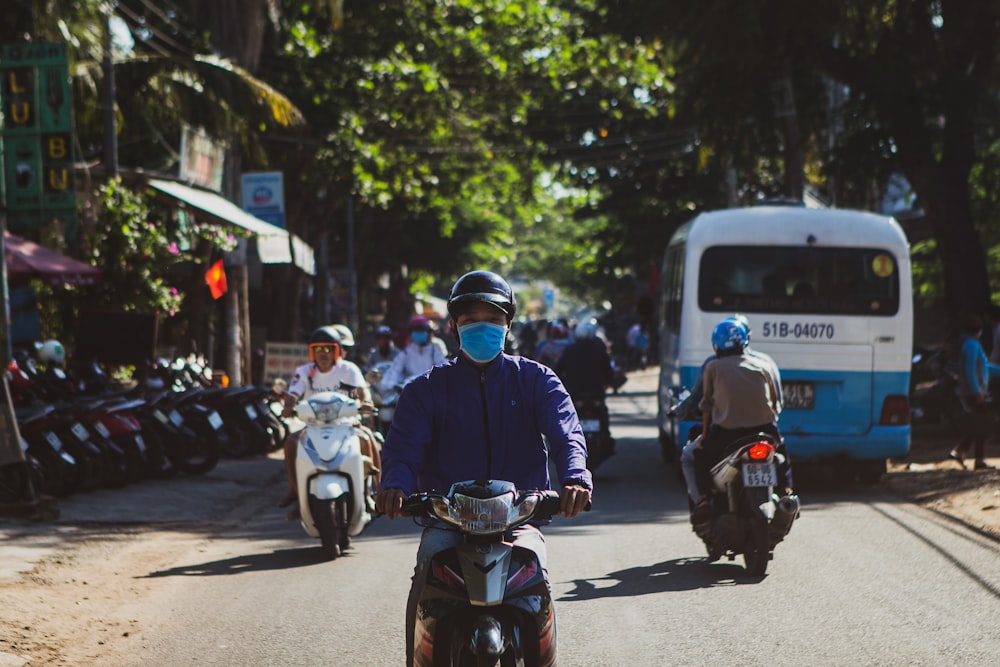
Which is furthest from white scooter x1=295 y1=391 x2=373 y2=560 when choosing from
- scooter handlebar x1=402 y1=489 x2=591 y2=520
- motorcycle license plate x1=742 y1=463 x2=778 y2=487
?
scooter handlebar x1=402 y1=489 x2=591 y2=520

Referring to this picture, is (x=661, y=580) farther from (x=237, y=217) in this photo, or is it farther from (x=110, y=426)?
(x=237, y=217)

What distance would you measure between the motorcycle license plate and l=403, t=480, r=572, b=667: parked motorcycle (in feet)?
13.8

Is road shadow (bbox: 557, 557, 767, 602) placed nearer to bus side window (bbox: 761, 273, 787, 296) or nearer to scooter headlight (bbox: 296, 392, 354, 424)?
scooter headlight (bbox: 296, 392, 354, 424)

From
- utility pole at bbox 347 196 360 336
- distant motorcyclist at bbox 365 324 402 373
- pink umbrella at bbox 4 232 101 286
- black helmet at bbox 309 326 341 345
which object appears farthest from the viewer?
utility pole at bbox 347 196 360 336

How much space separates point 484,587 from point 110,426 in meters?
9.30

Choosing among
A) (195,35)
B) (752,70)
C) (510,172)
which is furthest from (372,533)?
(510,172)

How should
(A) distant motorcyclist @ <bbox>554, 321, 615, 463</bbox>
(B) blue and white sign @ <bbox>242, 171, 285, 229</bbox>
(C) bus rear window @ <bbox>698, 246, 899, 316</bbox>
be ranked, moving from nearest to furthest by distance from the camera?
(C) bus rear window @ <bbox>698, 246, 899, 316</bbox>
(A) distant motorcyclist @ <bbox>554, 321, 615, 463</bbox>
(B) blue and white sign @ <bbox>242, 171, 285, 229</bbox>

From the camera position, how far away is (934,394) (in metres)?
19.4

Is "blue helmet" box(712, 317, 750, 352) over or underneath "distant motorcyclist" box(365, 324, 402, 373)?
over

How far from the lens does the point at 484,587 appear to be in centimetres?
432

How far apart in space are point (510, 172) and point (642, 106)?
4001mm

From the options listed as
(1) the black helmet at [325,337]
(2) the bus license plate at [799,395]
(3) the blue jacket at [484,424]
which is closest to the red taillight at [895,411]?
(2) the bus license plate at [799,395]

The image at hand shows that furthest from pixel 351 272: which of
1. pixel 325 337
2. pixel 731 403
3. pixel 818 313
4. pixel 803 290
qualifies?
pixel 731 403

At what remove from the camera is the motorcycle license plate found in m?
8.53
